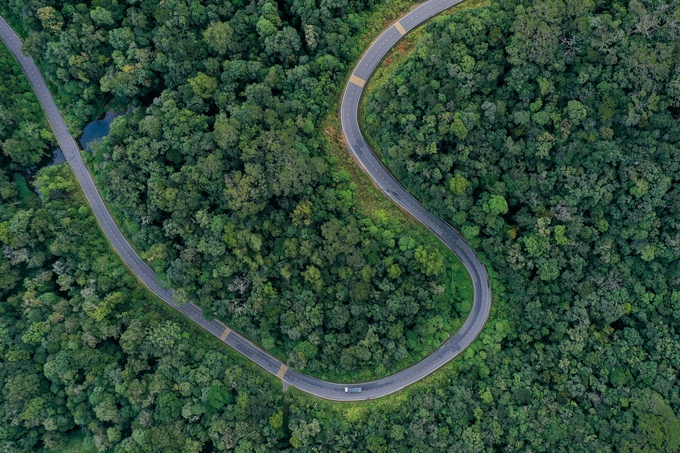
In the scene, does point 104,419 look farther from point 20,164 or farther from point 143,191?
point 20,164

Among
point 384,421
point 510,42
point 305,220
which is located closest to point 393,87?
point 510,42

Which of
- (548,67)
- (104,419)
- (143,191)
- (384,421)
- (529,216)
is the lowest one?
(384,421)

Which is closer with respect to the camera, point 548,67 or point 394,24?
point 548,67

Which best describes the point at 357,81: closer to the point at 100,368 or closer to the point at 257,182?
the point at 257,182

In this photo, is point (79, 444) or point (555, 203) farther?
point (79, 444)

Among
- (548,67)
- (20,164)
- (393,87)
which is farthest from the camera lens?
(20,164)

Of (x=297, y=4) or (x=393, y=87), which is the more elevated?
(x=297, y=4)

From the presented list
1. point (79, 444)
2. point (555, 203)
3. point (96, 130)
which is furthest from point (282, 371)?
point (96, 130)

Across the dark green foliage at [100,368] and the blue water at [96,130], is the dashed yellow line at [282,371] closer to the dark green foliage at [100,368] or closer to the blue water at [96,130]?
the dark green foliage at [100,368]
